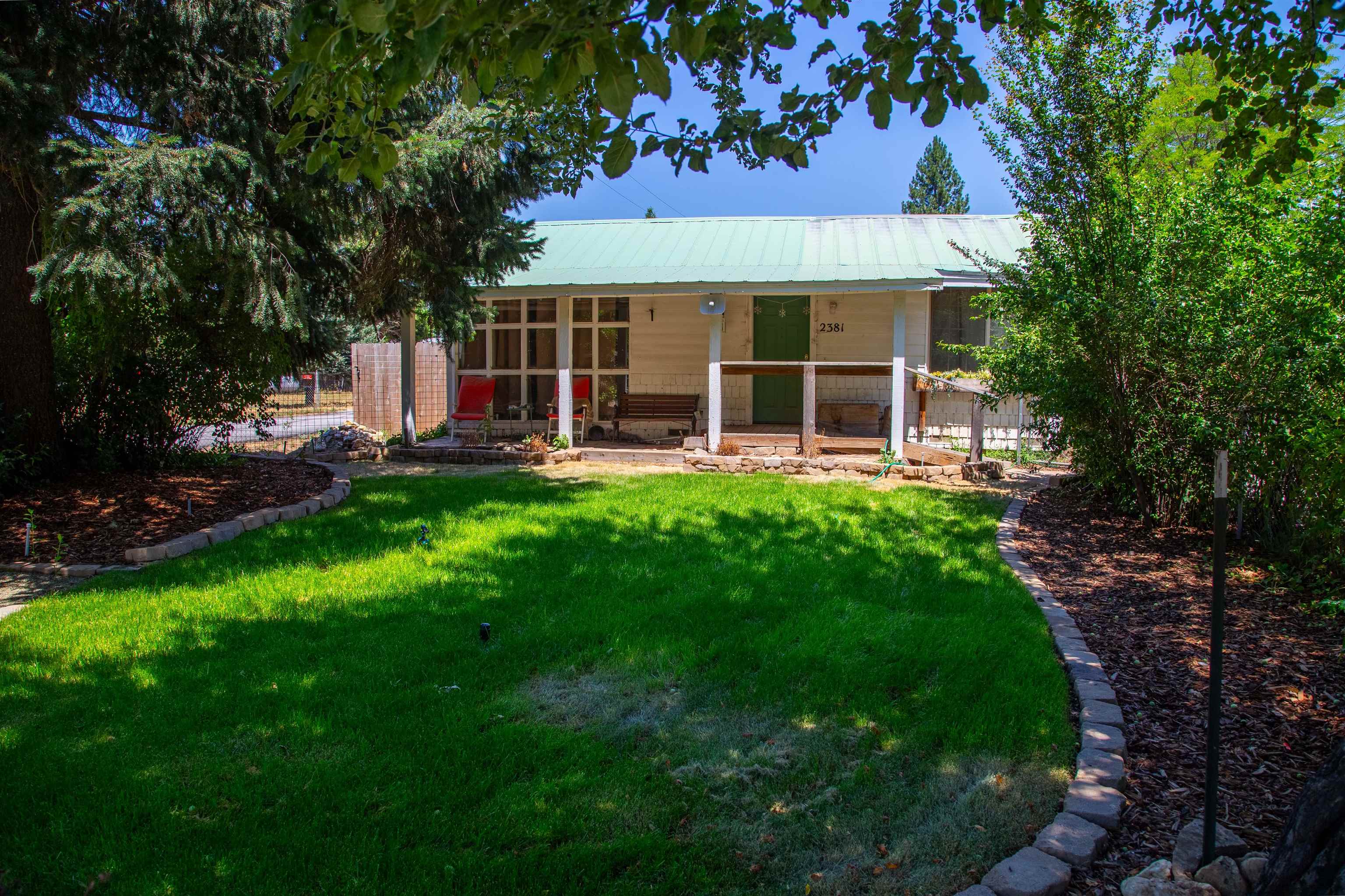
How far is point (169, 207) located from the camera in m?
6.89

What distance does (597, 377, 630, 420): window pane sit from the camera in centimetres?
1641

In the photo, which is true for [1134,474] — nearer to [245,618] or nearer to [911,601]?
[911,601]

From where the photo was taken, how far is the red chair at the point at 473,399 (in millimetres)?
14859

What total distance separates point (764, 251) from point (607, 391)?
155 inches

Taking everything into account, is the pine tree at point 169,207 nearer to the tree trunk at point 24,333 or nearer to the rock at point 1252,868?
the tree trunk at point 24,333

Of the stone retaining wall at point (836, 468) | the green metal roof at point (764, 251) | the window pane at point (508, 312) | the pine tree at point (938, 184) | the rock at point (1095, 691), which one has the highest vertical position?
the pine tree at point (938, 184)

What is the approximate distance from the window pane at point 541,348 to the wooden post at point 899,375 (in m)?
6.76

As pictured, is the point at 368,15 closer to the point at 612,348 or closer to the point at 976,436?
the point at 976,436

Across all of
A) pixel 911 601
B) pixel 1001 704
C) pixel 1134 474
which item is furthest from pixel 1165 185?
pixel 1001 704

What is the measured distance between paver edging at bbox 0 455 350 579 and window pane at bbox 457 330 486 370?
25.7 ft

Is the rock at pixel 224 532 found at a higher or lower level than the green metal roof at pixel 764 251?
lower

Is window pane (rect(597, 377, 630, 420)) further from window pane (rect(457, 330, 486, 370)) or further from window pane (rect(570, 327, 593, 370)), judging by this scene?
window pane (rect(457, 330, 486, 370))

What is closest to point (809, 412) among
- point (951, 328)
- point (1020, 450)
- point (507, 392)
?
point (1020, 450)

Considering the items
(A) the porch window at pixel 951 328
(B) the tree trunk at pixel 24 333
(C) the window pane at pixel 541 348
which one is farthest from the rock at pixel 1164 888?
(C) the window pane at pixel 541 348
